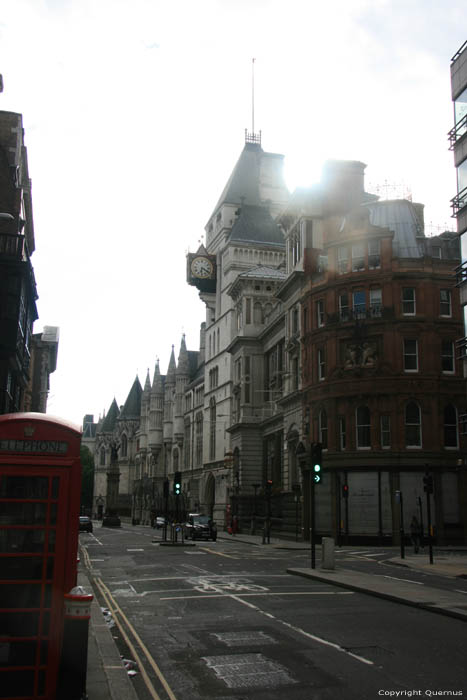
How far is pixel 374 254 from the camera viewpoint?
4650 centimetres

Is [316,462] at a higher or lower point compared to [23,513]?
higher

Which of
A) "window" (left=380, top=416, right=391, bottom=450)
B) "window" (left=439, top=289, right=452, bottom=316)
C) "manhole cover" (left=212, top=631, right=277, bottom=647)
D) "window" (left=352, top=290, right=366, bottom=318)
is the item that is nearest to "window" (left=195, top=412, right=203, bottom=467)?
"window" (left=352, top=290, right=366, bottom=318)

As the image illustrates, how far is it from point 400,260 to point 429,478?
19129 millimetres

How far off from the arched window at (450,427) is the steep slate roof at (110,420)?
145m

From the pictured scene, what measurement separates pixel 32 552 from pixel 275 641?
17.7 feet

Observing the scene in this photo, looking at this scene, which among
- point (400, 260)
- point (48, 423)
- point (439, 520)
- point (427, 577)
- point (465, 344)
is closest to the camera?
point (48, 423)

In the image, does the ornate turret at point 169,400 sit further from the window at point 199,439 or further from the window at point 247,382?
the window at point 247,382

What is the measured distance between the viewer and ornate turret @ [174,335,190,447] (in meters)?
110

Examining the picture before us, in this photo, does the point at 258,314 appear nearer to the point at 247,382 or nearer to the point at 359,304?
the point at 247,382

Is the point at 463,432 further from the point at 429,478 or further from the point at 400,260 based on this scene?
the point at 429,478

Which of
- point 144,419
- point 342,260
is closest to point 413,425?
point 342,260

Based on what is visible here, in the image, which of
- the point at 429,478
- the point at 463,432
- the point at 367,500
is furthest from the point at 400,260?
the point at 429,478

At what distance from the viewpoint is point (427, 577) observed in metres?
23.3

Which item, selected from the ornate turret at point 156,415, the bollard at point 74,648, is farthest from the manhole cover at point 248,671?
the ornate turret at point 156,415
